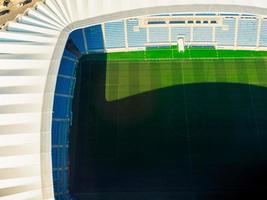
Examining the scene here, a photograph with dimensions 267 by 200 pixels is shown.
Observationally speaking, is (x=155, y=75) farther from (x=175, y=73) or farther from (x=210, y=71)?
(x=210, y=71)

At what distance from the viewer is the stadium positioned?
2048cm

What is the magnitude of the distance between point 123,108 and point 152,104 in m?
1.90

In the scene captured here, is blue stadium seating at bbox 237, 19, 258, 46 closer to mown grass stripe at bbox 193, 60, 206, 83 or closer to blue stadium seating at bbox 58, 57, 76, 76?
mown grass stripe at bbox 193, 60, 206, 83

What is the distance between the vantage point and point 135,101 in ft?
91.8

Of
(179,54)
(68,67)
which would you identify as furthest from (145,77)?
(68,67)

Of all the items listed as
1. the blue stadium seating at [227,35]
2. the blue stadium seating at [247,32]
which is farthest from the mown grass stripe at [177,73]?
the blue stadium seating at [247,32]

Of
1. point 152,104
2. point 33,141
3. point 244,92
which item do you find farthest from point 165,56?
point 33,141

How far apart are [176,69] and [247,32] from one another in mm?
5673

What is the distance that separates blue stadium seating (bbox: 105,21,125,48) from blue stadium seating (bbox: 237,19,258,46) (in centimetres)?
818

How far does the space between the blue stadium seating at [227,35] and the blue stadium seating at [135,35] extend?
5.11m

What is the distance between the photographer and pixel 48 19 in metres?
24.9

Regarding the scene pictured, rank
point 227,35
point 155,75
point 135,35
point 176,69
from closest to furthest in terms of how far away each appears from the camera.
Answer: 1. point 155,75
2. point 176,69
3. point 135,35
4. point 227,35

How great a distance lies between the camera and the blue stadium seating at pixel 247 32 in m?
29.5

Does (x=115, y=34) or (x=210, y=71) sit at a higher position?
(x=115, y=34)
